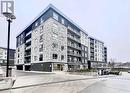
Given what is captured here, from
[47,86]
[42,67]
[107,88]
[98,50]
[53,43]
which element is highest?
[98,50]

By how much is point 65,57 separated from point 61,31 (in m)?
8.81

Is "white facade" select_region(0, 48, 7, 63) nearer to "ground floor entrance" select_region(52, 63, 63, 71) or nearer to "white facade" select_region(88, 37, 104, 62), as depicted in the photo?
"white facade" select_region(88, 37, 104, 62)

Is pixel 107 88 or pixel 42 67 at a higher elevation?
pixel 107 88

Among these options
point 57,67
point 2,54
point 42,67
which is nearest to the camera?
point 57,67

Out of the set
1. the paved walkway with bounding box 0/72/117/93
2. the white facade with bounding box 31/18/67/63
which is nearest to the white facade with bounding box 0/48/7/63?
the white facade with bounding box 31/18/67/63

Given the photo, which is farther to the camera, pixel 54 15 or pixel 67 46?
pixel 67 46

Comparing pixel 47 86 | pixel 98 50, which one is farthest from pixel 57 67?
pixel 98 50

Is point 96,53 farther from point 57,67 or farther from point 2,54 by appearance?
point 2,54

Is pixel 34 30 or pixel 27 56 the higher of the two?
pixel 34 30

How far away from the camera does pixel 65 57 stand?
Result: 5534cm

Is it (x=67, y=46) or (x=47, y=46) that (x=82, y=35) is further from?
(x=47, y=46)

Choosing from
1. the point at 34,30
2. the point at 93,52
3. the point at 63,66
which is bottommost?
the point at 63,66

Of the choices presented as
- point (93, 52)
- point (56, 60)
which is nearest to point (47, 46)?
point (56, 60)

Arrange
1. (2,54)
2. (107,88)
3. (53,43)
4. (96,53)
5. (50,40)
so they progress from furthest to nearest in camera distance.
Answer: (2,54), (96,53), (53,43), (50,40), (107,88)
